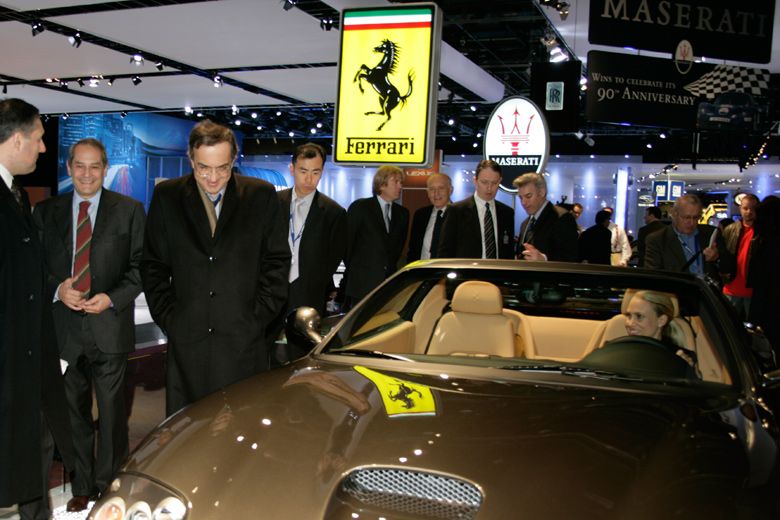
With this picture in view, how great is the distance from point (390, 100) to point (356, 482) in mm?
5052

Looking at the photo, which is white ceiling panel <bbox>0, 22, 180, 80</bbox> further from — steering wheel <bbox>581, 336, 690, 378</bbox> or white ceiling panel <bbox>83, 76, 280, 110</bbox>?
steering wheel <bbox>581, 336, 690, 378</bbox>

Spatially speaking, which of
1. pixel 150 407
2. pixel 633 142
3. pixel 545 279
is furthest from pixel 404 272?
pixel 633 142

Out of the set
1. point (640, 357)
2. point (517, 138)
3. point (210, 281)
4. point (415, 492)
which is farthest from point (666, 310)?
point (517, 138)

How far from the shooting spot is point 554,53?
10.5m

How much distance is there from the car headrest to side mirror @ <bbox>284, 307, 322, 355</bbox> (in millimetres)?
659

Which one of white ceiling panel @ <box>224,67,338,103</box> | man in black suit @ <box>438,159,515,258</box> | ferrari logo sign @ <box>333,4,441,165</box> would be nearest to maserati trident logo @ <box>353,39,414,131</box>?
ferrari logo sign @ <box>333,4,441,165</box>

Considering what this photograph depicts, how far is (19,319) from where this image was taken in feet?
9.71

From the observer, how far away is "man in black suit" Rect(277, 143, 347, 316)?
Answer: 513cm

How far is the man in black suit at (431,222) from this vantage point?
6918 millimetres

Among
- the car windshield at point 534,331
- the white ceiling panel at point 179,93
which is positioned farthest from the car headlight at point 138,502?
the white ceiling panel at point 179,93

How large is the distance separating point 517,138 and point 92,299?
605 cm

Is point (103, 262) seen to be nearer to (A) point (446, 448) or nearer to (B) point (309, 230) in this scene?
(B) point (309, 230)

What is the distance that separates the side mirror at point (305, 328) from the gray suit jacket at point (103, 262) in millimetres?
1302

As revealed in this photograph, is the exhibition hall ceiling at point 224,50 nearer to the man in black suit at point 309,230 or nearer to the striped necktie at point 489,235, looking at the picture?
the striped necktie at point 489,235
